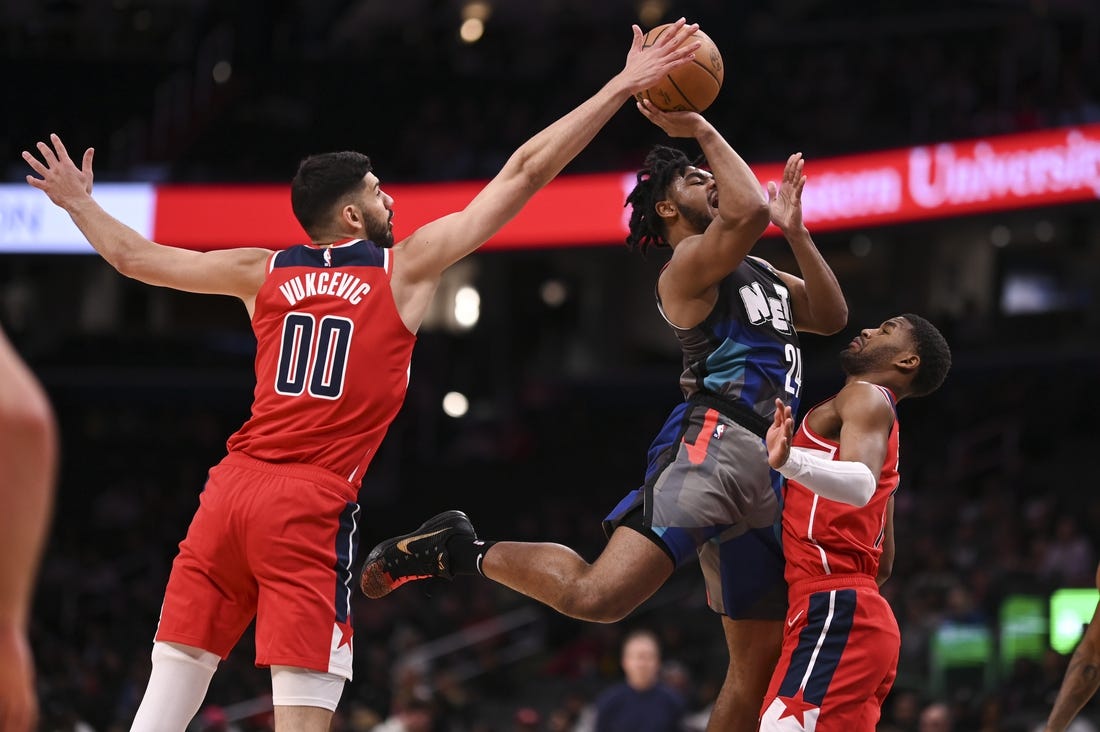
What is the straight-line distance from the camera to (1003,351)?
1980 cm

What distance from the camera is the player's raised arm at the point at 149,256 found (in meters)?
4.79

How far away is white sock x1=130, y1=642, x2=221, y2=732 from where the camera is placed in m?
4.47

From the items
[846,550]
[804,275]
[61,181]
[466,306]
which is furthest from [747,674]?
[466,306]

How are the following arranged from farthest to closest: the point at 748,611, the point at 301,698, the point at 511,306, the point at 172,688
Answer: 1. the point at 511,306
2. the point at 748,611
3. the point at 172,688
4. the point at 301,698

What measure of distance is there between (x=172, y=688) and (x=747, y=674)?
199 centimetres

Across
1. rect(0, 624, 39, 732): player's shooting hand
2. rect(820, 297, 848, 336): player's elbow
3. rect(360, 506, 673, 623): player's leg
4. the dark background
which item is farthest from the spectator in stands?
rect(0, 624, 39, 732): player's shooting hand

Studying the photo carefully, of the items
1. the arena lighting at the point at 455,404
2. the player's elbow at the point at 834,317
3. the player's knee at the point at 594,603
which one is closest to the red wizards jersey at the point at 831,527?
the player's elbow at the point at 834,317

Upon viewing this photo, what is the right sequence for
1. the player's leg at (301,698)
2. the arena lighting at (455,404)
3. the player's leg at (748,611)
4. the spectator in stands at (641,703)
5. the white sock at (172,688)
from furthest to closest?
the arena lighting at (455,404), the spectator in stands at (641,703), the player's leg at (748,611), the white sock at (172,688), the player's leg at (301,698)

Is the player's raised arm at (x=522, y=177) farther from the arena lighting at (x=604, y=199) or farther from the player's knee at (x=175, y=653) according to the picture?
the arena lighting at (x=604, y=199)

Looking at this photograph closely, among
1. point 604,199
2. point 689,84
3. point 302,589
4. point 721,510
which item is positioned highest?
point 604,199

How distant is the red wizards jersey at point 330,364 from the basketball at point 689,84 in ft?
4.06

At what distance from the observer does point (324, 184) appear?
15.9 ft

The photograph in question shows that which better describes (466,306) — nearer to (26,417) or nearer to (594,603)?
(594,603)

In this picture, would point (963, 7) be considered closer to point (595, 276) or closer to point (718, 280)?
point (595, 276)
